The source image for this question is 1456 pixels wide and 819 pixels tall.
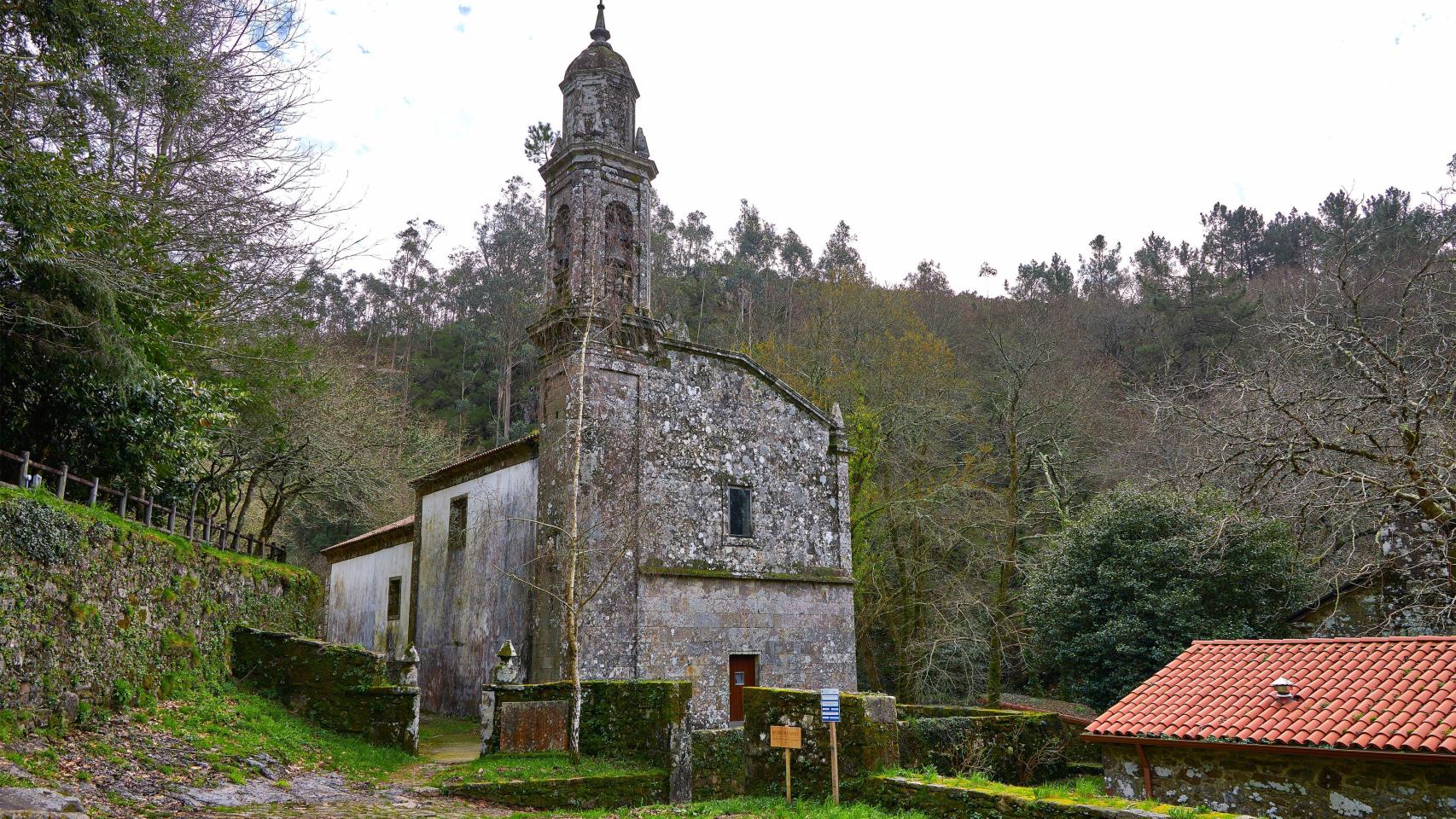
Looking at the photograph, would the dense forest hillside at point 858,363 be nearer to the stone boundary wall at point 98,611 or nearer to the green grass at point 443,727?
the stone boundary wall at point 98,611

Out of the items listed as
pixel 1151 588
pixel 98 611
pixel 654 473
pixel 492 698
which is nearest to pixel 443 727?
pixel 492 698

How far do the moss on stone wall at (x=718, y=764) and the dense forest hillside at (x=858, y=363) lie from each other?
801 cm

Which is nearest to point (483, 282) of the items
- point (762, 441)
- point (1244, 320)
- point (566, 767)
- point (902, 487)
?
point (902, 487)

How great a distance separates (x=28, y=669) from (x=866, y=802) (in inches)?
352

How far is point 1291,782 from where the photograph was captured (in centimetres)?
1095

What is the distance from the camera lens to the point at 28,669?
8.89 metres

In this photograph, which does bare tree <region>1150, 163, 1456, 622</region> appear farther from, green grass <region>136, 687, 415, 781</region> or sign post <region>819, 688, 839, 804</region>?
green grass <region>136, 687, 415, 781</region>

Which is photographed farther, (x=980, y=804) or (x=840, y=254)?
(x=840, y=254)

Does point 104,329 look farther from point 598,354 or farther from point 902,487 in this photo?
point 902,487

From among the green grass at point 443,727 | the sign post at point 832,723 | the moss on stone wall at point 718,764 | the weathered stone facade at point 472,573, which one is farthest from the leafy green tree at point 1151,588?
the green grass at point 443,727

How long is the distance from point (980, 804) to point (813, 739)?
2.67 meters

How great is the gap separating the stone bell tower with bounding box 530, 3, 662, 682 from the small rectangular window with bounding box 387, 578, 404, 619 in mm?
9082

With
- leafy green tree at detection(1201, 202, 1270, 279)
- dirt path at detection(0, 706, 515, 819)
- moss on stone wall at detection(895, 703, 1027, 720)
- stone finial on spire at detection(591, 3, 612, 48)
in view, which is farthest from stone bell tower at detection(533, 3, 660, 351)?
leafy green tree at detection(1201, 202, 1270, 279)

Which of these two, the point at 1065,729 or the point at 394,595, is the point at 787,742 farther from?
the point at 394,595
